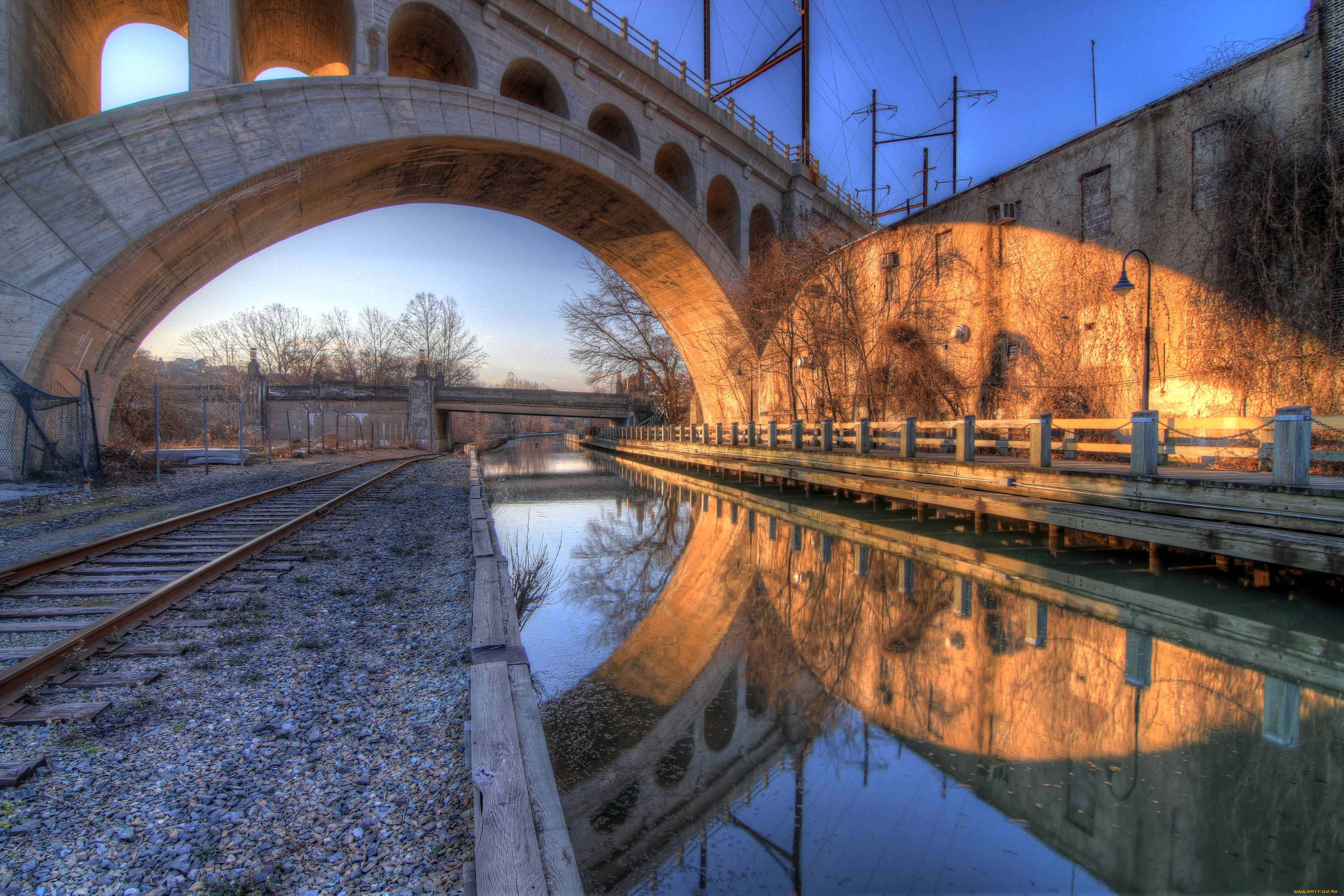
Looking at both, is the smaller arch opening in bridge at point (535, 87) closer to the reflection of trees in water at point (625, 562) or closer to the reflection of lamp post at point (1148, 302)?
the reflection of trees in water at point (625, 562)

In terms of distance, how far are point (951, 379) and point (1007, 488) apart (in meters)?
8.69

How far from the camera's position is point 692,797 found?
3.04 meters

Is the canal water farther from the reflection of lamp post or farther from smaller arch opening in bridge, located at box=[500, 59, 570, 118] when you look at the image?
smaller arch opening in bridge, located at box=[500, 59, 570, 118]

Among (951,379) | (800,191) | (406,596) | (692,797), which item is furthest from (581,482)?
(800,191)

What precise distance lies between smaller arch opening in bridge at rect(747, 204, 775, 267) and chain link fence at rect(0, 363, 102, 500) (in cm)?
2337

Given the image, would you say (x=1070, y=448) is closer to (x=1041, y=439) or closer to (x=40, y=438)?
(x=1041, y=439)

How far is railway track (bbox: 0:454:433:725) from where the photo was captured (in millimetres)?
3102

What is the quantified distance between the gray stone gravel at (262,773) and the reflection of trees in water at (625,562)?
6.27 ft

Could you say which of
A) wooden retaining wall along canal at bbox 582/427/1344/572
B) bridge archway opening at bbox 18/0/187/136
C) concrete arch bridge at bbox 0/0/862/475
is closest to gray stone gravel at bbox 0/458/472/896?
wooden retaining wall along canal at bbox 582/427/1344/572

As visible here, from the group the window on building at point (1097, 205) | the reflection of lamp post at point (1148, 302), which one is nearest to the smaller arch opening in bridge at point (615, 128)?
the window on building at point (1097, 205)

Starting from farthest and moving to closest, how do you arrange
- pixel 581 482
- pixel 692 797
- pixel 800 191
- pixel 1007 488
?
pixel 800 191, pixel 581 482, pixel 1007 488, pixel 692 797

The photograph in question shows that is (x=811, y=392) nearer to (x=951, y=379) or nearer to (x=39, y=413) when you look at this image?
(x=951, y=379)

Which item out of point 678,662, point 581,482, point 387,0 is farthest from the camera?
point 581,482

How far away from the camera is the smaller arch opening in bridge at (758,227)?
28.3 m
